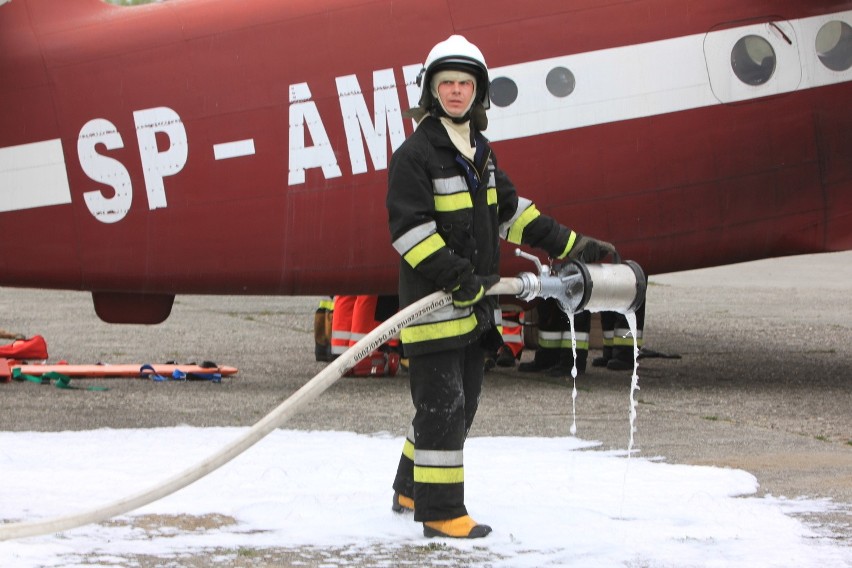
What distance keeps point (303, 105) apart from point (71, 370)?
8.85ft

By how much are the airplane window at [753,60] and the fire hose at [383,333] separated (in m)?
4.13

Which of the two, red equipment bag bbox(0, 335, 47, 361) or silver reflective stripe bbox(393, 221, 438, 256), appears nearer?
silver reflective stripe bbox(393, 221, 438, 256)

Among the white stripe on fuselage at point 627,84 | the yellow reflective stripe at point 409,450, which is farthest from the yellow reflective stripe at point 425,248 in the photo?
the white stripe on fuselage at point 627,84

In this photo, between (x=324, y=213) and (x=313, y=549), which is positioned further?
(x=324, y=213)

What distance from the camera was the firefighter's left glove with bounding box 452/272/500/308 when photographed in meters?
5.43

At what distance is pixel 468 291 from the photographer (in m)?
5.44

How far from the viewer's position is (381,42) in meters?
9.34

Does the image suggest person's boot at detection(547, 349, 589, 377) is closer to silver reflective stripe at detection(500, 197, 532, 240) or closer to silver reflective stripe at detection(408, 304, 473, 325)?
silver reflective stripe at detection(500, 197, 532, 240)

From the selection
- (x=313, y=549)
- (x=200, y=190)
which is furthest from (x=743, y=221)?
(x=313, y=549)

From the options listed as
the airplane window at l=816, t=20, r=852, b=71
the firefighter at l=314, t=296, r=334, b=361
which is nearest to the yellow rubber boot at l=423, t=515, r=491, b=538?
the airplane window at l=816, t=20, r=852, b=71

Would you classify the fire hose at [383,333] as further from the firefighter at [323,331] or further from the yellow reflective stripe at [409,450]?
the firefighter at [323,331]

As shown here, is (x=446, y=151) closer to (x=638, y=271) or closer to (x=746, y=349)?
(x=638, y=271)

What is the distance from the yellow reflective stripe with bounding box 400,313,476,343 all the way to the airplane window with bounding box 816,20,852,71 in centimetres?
515

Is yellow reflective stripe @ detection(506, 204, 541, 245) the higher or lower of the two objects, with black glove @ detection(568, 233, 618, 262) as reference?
higher
